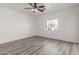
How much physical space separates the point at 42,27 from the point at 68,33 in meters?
0.97

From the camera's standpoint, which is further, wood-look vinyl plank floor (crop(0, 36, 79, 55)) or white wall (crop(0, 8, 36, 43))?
white wall (crop(0, 8, 36, 43))

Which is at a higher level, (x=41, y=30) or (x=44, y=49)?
(x=41, y=30)

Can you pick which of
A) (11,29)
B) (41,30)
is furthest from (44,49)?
(11,29)

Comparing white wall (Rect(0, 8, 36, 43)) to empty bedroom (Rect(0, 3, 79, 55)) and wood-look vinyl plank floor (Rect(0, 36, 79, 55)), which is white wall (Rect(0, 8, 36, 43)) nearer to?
empty bedroom (Rect(0, 3, 79, 55))

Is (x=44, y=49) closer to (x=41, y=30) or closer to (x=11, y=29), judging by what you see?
(x=41, y=30)

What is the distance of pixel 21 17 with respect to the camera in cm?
313

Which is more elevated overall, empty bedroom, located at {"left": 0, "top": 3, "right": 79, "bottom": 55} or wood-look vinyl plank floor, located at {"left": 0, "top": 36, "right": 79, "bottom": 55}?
empty bedroom, located at {"left": 0, "top": 3, "right": 79, "bottom": 55}

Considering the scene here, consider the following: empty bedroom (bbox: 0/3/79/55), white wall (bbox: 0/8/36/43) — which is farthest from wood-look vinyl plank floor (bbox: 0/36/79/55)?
white wall (bbox: 0/8/36/43)

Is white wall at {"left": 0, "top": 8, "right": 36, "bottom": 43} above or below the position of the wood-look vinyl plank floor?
above

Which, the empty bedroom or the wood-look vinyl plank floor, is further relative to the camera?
the empty bedroom

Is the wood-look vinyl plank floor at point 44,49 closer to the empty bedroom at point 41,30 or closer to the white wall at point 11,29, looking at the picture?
the empty bedroom at point 41,30
